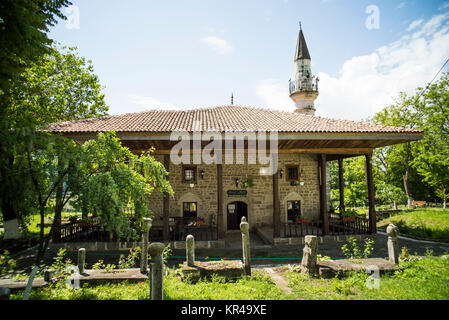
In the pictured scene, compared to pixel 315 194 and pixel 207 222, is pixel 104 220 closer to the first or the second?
pixel 207 222

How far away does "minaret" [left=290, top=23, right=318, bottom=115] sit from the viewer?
59.7 ft

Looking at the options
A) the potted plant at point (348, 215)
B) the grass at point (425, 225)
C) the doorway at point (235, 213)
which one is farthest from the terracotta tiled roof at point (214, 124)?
the grass at point (425, 225)

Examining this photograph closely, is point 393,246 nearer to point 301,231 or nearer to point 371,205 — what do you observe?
point 301,231

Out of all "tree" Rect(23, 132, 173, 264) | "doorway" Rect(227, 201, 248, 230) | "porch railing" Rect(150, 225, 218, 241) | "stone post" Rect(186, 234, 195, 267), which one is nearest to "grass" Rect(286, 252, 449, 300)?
"stone post" Rect(186, 234, 195, 267)

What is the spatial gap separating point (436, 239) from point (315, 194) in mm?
4685

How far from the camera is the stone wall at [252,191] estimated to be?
420 inches

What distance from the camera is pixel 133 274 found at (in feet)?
15.8

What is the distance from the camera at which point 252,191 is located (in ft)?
36.6

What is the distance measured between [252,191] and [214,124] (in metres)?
4.10

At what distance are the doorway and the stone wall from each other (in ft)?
0.82

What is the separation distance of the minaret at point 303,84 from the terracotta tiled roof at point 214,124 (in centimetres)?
764

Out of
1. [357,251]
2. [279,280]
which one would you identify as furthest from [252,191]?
[279,280]

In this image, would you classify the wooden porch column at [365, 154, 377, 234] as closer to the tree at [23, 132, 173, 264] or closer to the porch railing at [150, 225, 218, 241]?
the porch railing at [150, 225, 218, 241]
